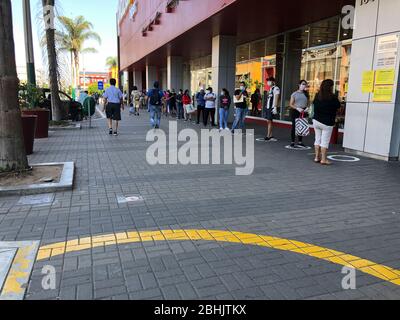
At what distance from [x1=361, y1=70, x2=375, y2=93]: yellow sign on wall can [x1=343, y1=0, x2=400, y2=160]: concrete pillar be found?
81mm

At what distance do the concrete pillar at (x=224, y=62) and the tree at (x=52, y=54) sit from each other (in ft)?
22.9

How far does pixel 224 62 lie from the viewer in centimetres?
1598

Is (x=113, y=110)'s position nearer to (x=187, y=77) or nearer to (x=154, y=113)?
(x=154, y=113)

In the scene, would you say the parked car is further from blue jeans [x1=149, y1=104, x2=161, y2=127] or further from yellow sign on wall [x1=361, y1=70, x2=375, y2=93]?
yellow sign on wall [x1=361, y1=70, x2=375, y2=93]

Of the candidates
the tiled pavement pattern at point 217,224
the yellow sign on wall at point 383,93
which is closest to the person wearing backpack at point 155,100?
the tiled pavement pattern at point 217,224

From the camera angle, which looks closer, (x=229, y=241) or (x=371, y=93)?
(x=229, y=241)

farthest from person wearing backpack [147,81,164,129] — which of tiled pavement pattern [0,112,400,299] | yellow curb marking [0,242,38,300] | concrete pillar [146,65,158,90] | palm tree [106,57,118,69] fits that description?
palm tree [106,57,118,69]

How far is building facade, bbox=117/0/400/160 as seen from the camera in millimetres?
8234

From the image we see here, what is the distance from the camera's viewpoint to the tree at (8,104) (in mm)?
6059

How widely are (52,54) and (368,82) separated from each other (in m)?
12.9

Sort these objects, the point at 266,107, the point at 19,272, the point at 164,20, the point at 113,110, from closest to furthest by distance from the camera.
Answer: the point at 19,272 < the point at 266,107 < the point at 113,110 < the point at 164,20

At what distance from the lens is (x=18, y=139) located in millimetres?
6309

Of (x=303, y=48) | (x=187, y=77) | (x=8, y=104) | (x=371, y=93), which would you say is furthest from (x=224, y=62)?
(x=187, y=77)
